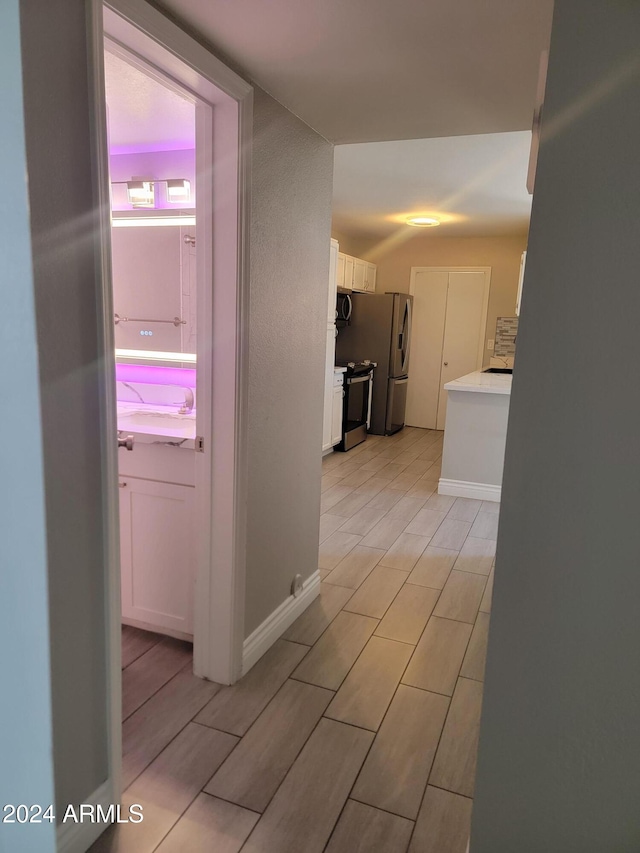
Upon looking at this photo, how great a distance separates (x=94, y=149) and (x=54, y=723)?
140cm

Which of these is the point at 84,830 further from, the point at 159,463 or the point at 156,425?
the point at 156,425

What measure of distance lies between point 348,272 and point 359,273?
444 mm

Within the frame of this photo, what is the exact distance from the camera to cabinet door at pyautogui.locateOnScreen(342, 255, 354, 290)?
6816mm

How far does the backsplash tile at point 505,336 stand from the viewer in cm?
655

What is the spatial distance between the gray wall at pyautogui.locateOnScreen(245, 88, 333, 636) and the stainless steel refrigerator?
427cm

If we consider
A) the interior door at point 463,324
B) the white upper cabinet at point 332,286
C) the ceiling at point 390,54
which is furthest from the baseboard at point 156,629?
the interior door at point 463,324

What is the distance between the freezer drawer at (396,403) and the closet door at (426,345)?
0.78 feet

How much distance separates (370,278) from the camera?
25.5 feet

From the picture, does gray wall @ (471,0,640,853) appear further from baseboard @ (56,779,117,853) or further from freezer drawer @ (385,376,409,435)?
freezer drawer @ (385,376,409,435)

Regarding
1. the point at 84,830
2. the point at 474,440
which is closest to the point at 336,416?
the point at 474,440

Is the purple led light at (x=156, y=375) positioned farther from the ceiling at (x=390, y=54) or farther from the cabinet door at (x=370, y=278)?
the cabinet door at (x=370, y=278)

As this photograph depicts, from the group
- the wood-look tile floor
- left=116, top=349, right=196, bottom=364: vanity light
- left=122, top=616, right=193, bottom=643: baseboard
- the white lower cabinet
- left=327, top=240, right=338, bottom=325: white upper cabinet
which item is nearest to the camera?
the wood-look tile floor

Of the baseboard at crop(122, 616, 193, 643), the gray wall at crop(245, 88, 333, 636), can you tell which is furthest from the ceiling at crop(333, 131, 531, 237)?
the baseboard at crop(122, 616, 193, 643)

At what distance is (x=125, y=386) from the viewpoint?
3201 mm
